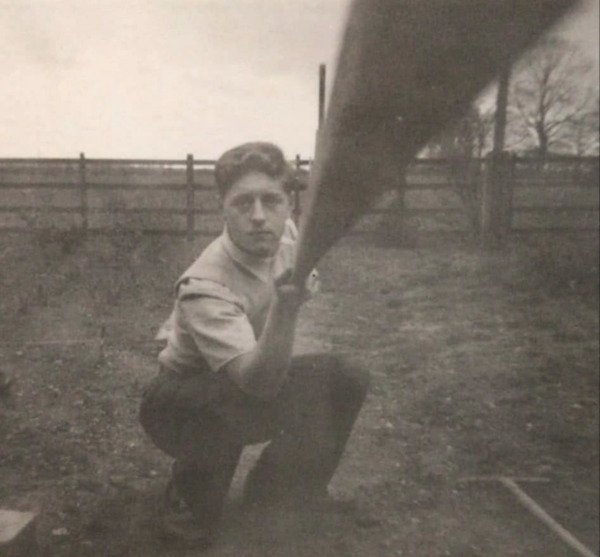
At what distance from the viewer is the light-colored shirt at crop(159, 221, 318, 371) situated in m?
0.99

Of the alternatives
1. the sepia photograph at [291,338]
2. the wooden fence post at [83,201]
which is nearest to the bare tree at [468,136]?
the sepia photograph at [291,338]

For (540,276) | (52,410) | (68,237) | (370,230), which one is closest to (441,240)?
(540,276)

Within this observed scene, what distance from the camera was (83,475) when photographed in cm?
125

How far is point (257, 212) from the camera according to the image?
101 cm

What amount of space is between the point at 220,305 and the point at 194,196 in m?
0.84

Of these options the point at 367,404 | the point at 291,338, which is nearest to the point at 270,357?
the point at 291,338

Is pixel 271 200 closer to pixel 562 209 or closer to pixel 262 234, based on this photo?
pixel 262 234

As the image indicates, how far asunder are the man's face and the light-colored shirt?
0.02 m

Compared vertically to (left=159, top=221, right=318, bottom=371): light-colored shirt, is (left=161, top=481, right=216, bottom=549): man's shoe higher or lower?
lower

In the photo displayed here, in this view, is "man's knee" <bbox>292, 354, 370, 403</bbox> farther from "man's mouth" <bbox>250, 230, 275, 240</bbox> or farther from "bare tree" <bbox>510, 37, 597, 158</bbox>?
"bare tree" <bbox>510, 37, 597, 158</bbox>

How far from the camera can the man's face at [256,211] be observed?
3.29 ft

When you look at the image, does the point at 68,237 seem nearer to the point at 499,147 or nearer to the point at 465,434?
the point at 465,434

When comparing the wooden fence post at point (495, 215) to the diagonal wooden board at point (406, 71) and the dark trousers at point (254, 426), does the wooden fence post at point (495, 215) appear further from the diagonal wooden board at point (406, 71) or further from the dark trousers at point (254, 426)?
the diagonal wooden board at point (406, 71)

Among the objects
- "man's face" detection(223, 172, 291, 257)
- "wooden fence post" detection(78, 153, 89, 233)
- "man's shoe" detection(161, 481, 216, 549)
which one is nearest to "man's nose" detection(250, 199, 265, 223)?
"man's face" detection(223, 172, 291, 257)
